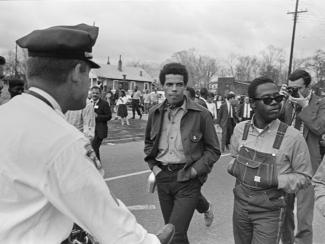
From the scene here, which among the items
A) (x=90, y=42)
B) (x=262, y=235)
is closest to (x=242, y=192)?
(x=262, y=235)

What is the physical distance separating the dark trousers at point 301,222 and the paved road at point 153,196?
0.59 meters

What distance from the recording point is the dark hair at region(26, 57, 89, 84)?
123cm

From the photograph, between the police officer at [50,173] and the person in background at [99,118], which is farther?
the person in background at [99,118]

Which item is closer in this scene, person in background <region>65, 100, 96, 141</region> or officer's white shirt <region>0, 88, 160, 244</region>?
officer's white shirt <region>0, 88, 160, 244</region>

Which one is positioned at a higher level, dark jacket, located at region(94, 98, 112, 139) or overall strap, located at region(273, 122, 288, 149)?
overall strap, located at region(273, 122, 288, 149)

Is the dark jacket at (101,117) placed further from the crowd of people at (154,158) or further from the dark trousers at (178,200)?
the dark trousers at (178,200)

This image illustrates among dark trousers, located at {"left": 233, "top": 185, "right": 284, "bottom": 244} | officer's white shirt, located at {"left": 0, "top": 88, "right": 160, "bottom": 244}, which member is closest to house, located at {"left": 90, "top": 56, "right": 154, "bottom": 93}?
dark trousers, located at {"left": 233, "top": 185, "right": 284, "bottom": 244}

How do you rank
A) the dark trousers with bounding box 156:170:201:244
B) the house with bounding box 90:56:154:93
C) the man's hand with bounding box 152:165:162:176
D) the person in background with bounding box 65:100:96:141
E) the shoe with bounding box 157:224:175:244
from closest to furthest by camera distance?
the shoe with bounding box 157:224:175:244 → the dark trousers with bounding box 156:170:201:244 → the man's hand with bounding box 152:165:162:176 → the person in background with bounding box 65:100:96:141 → the house with bounding box 90:56:154:93

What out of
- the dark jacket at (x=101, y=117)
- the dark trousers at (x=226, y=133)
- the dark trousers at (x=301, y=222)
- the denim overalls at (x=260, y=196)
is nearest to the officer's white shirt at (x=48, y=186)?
the denim overalls at (x=260, y=196)

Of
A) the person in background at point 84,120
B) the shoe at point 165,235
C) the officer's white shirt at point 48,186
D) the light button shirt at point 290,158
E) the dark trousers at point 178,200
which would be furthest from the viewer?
the person in background at point 84,120

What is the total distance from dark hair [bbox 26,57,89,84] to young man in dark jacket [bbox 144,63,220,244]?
2125 millimetres

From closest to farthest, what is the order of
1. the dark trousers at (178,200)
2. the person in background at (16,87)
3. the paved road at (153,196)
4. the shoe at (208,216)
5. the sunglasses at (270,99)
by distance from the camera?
the sunglasses at (270,99), the dark trousers at (178,200), the shoe at (208,216), the paved road at (153,196), the person in background at (16,87)

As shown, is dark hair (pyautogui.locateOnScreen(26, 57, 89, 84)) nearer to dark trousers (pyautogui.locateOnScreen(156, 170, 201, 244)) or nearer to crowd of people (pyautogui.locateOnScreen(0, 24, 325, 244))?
crowd of people (pyautogui.locateOnScreen(0, 24, 325, 244))

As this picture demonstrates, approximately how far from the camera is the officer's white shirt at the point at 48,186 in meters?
1.06
